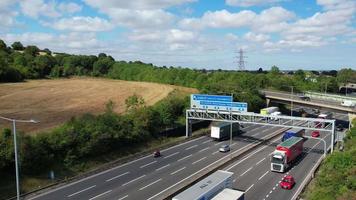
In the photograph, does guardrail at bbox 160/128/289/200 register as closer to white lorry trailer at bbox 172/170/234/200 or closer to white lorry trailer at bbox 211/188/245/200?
white lorry trailer at bbox 172/170/234/200

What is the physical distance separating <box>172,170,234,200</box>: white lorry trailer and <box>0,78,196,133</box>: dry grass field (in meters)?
42.9

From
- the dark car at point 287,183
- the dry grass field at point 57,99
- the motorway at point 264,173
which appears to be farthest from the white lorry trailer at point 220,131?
the dry grass field at point 57,99

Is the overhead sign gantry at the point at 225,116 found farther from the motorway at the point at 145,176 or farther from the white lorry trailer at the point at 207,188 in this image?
the white lorry trailer at the point at 207,188

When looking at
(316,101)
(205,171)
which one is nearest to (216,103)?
(205,171)

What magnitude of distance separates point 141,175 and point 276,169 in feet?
67.8

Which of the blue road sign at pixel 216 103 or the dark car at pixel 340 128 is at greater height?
the blue road sign at pixel 216 103

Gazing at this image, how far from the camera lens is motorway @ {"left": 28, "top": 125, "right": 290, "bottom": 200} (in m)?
45.8

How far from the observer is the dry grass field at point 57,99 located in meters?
84.9

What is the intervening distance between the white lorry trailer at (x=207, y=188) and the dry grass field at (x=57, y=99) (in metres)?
42.9

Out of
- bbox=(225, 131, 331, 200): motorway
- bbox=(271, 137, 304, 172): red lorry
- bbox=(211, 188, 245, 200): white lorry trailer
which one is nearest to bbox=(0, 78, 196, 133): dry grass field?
bbox=(225, 131, 331, 200): motorway

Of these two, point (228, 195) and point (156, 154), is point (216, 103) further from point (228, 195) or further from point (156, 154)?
point (228, 195)

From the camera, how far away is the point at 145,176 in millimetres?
53125

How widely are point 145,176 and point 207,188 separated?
1935cm

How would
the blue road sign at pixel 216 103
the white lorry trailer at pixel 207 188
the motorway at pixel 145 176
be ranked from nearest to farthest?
the white lorry trailer at pixel 207 188 → the motorway at pixel 145 176 → the blue road sign at pixel 216 103
